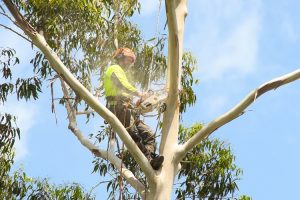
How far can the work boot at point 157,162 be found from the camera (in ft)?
16.9

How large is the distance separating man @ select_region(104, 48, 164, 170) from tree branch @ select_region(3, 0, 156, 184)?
36 centimetres

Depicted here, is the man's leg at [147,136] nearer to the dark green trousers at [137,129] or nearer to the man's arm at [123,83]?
the dark green trousers at [137,129]

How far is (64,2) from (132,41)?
1.12m

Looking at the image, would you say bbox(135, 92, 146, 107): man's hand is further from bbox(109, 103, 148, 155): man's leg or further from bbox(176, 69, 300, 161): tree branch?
bbox(176, 69, 300, 161): tree branch

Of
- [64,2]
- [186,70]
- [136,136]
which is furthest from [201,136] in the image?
[64,2]

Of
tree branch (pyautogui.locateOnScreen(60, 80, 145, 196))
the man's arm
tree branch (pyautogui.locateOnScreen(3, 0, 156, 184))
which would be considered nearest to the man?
the man's arm

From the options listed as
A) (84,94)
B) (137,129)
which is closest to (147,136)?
(137,129)

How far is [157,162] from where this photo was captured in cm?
516

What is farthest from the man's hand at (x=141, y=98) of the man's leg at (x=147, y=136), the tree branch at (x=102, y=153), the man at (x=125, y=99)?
the tree branch at (x=102, y=153)

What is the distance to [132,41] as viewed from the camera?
934 centimetres

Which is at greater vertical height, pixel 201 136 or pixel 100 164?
pixel 100 164

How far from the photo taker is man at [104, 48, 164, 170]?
18.0 feet

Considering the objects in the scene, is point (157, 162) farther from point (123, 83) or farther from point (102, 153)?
point (102, 153)

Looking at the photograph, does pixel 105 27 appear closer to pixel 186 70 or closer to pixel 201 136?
pixel 186 70
